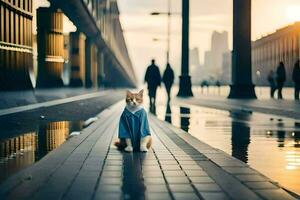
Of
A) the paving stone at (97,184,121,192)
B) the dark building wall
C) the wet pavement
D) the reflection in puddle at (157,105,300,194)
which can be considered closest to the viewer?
the paving stone at (97,184,121,192)

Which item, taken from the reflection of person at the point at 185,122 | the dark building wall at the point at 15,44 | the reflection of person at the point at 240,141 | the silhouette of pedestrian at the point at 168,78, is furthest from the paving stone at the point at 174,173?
the silhouette of pedestrian at the point at 168,78

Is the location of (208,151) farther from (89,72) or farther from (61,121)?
(89,72)

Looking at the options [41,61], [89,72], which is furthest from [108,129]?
[89,72]

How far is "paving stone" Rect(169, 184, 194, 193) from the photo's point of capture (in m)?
5.17

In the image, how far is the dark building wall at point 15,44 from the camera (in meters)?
18.9

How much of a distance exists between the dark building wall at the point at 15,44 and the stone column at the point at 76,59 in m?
29.5

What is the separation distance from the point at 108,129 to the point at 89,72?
157ft

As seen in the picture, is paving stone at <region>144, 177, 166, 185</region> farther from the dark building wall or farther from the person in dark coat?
the person in dark coat

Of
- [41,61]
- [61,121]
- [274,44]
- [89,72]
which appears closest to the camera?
[61,121]

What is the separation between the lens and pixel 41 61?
3719cm

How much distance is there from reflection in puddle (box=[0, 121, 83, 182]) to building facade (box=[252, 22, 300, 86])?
324 ft

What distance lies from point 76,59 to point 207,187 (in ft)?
158

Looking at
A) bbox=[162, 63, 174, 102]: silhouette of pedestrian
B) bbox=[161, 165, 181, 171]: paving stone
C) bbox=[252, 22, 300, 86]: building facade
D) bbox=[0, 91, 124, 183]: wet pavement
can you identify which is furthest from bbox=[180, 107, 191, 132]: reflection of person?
bbox=[252, 22, 300, 86]: building facade

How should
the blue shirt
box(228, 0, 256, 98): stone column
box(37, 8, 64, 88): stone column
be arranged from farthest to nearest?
box(37, 8, 64, 88): stone column
box(228, 0, 256, 98): stone column
the blue shirt
